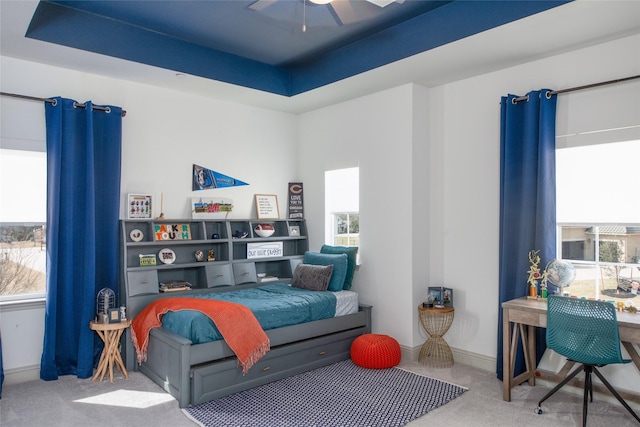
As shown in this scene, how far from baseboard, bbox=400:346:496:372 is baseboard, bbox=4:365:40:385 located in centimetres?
314

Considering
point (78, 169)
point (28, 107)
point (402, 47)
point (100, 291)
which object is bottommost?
point (100, 291)

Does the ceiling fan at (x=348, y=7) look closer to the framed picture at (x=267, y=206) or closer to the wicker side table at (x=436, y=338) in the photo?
the framed picture at (x=267, y=206)

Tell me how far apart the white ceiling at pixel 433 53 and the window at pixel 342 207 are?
2.79ft

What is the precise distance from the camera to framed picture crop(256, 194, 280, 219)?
5086 mm

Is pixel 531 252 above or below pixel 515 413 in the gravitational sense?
above

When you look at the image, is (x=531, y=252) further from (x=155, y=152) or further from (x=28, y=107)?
(x=28, y=107)

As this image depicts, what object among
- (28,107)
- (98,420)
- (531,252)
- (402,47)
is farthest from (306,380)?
(28,107)

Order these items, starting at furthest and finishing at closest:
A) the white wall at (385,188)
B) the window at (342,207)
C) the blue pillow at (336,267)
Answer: the window at (342,207), the blue pillow at (336,267), the white wall at (385,188)

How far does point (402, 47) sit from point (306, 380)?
2.82 m

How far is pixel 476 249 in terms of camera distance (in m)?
4.08

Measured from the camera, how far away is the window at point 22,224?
3.74m

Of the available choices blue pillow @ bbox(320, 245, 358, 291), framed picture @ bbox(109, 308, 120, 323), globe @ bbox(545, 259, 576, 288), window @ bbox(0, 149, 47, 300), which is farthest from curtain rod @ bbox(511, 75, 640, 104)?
window @ bbox(0, 149, 47, 300)

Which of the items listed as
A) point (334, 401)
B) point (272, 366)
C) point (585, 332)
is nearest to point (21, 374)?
point (272, 366)

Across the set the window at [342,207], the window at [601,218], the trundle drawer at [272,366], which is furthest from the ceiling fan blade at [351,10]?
the trundle drawer at [272,366]
